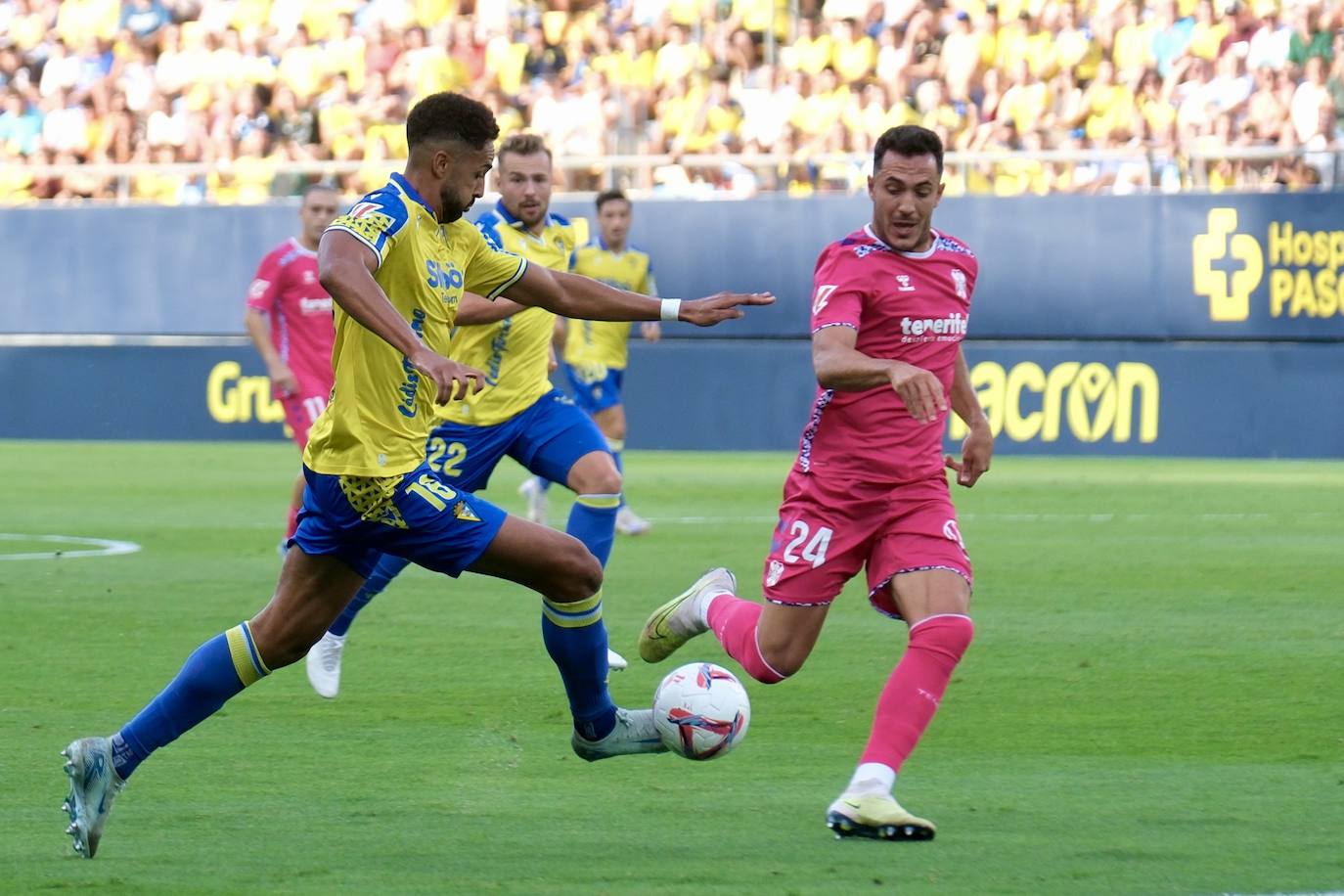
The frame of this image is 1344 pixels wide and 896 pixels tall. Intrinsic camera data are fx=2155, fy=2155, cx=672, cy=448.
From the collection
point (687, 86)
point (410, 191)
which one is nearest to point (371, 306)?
point (410, 191)

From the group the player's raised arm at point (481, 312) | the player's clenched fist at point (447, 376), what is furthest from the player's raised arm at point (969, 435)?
the player's raised arm at point (481, 312)

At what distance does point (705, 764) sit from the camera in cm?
698

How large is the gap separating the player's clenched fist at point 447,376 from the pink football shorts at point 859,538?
4.71ft

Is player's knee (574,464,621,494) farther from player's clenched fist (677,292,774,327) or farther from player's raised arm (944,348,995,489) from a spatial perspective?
player's clenched fist (677,292,774,327)

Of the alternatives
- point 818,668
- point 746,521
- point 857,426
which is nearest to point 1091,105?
point 746,521

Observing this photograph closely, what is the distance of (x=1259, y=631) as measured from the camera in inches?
394

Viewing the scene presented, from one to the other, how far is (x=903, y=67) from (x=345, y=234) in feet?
62.7

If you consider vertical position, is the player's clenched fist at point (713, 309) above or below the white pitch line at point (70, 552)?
above

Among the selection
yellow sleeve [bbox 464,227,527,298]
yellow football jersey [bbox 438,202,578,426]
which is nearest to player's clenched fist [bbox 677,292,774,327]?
yellow sleeve [bbox 464,227,527,298]

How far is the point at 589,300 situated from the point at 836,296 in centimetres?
79

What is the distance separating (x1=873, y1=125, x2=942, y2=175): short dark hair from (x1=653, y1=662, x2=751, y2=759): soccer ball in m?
1.65

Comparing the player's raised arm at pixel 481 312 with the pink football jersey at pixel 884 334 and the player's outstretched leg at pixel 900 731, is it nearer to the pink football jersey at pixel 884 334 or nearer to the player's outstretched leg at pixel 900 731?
the pink football jersey at pixel 884 334

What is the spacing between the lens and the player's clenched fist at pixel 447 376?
536 centimetres

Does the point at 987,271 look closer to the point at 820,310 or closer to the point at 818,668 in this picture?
the point at 818,668
